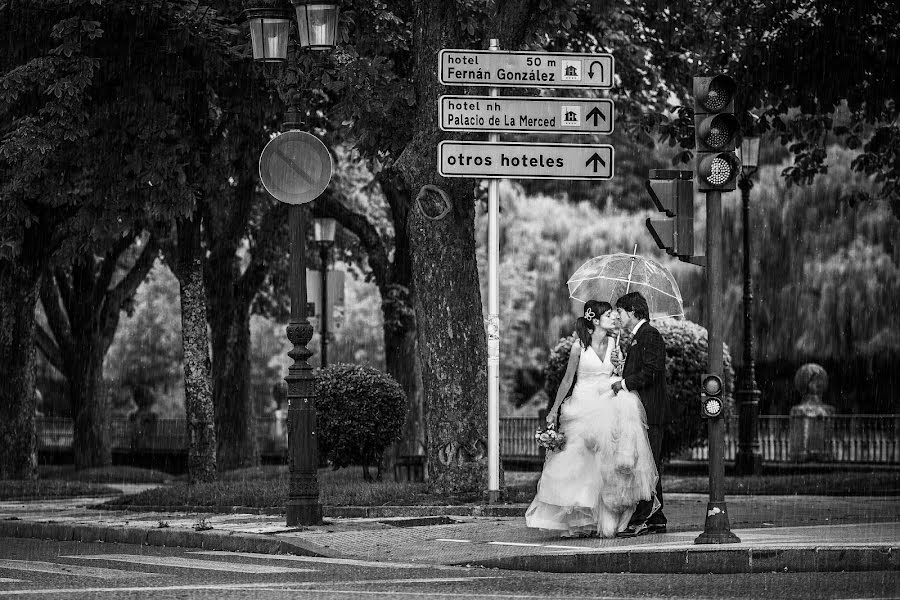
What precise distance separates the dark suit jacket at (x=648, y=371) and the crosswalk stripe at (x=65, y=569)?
441cm

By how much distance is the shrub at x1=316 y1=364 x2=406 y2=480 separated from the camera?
2041 centimetres

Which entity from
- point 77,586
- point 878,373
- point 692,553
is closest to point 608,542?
point 692,553

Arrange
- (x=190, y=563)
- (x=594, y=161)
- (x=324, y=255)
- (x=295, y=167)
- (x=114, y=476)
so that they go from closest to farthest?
(x=190, y=563) → (x=295, y=167) → (x=594, y=161) → (x=324, y=255) → (x=114, y=476)

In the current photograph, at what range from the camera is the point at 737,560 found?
1080 cm

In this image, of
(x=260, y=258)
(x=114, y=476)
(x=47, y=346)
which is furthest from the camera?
(x=47, y=346)

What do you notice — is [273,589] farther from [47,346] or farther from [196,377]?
[47,346]

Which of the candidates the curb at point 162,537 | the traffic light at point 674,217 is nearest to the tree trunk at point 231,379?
the curb at point 162,537

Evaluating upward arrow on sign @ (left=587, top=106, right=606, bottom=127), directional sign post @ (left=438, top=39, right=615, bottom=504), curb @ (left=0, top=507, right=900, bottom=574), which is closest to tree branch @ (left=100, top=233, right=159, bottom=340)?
directional sign post @ (left=438, top=39, right=615, bottom=504)

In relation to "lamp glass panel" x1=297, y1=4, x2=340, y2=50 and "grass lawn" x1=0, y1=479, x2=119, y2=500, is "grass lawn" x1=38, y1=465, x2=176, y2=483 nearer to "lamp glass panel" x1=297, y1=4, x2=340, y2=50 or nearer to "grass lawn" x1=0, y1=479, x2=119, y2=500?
"grass lawn" x1=0, y1=479, x2=119, y2=500

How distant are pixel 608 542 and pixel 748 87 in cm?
1024

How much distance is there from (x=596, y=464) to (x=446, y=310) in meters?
4.42

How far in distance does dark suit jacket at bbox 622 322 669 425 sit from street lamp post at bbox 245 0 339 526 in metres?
3.22

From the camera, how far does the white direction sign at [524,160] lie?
1505 cm

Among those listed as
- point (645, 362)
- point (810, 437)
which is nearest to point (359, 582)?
point (645, 362)
